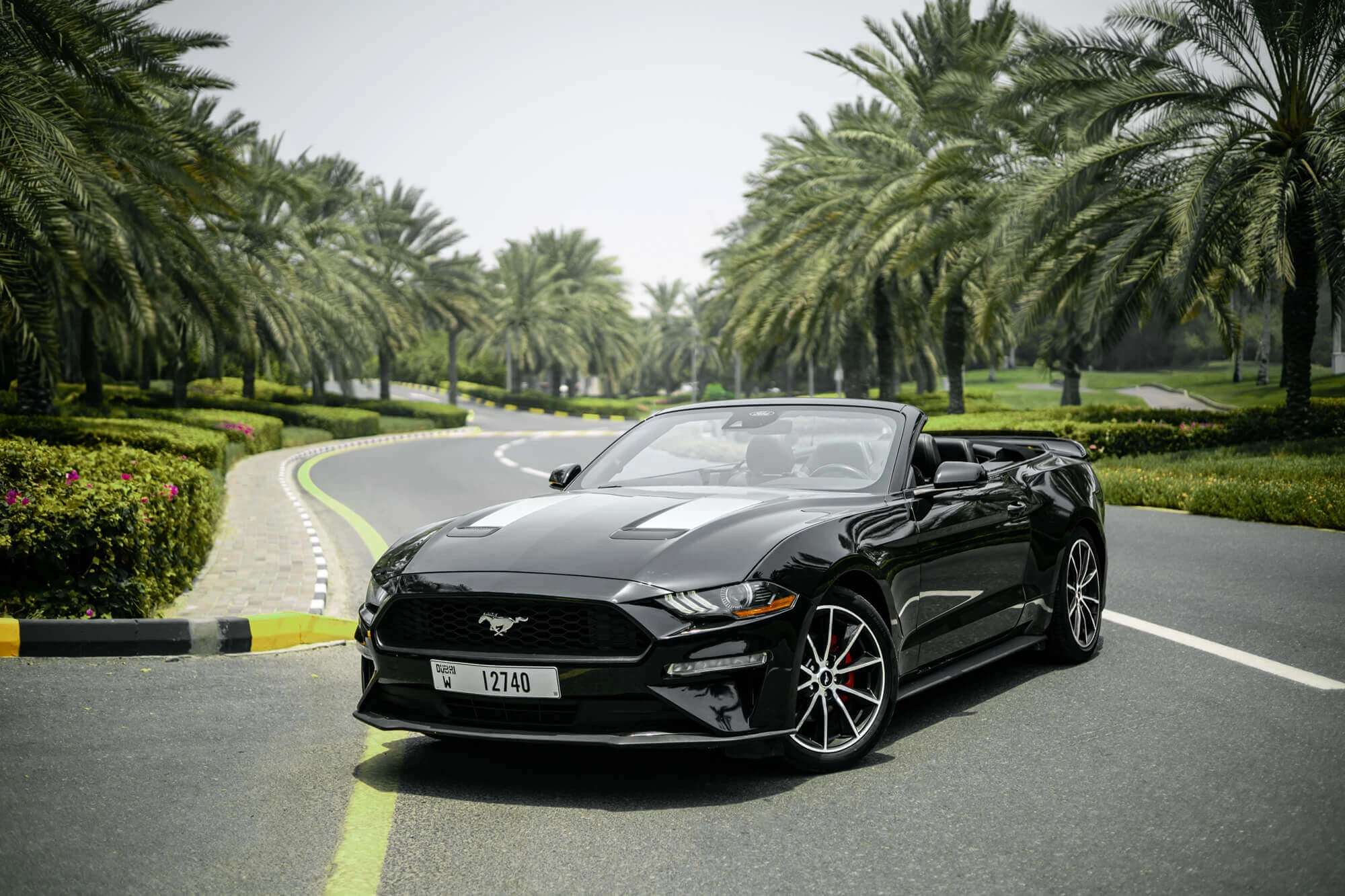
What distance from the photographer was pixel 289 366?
34.0 m

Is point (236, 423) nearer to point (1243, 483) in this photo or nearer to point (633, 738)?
point (1243, 483)

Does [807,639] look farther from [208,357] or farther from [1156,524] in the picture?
[208,357]

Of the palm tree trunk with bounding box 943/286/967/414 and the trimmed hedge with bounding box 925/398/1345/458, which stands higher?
the palm tree trunk with bounding box 943/286/967/414

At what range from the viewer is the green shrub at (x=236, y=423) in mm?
27000

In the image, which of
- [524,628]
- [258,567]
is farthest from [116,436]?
[524,628]

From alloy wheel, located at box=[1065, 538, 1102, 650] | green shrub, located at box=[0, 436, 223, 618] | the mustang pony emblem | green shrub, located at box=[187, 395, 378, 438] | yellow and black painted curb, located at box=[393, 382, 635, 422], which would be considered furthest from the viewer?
yellow and black painted curb, located at box=[393, 382, 635, 422]

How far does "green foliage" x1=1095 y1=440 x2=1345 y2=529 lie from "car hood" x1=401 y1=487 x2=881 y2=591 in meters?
10.1

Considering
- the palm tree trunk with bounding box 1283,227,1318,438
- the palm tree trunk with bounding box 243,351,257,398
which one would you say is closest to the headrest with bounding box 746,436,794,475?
the palm tree trunk with bounding box 1283,227,1318,438

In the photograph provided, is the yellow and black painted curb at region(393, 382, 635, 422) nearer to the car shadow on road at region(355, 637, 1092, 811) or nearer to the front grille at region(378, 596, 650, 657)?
the car shadow on road at region(355, 637, 1092, 811)

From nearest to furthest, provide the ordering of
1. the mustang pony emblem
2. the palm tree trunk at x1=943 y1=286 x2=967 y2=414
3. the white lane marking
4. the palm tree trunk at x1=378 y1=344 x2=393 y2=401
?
the mustang pony emblem, the white lane marking, the palm tree trunk at x1=943 y1=286 x2=967 y2=414, the palm tree trunk at x1=378 y1=344 x2=393 y2=401

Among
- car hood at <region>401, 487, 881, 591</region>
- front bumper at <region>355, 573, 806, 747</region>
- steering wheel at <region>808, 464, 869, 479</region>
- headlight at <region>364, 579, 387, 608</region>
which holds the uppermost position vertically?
steering wheel at <region>808, 464, 869, 479</region>

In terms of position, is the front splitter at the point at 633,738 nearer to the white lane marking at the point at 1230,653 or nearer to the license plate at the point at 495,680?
the license plate at the point at 495,680

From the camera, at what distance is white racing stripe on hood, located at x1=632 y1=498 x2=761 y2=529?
4648mm

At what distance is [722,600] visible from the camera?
4.26 metres
